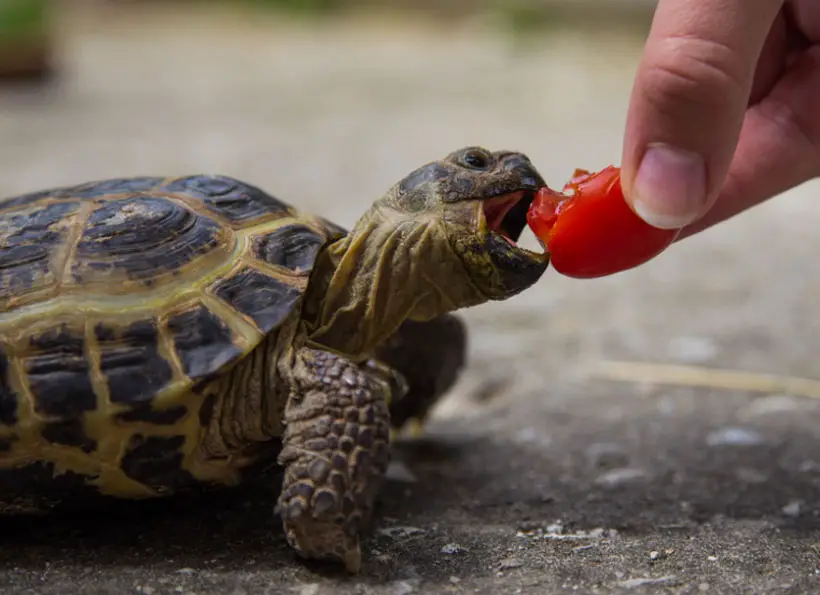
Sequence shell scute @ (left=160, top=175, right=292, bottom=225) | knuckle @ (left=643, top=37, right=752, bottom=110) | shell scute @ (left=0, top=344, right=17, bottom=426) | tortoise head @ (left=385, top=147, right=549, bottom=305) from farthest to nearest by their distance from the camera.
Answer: shell scute @ (left=160, top=175, right=292, bottom=225)
tortoise head @ (left=385, top=147, right=549, bottom=305)
shell scute @ (left=0, top=344, right=17, bottom=426)
knuckle @ (left=643, top=37, right=752, bottom=110)

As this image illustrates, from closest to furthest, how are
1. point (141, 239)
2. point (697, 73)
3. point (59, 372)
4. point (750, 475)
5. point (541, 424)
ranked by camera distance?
point (697, 73), point (59, 372), point (141, 239), point (750, 475), point (541, 424)

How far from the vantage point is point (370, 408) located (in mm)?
1506

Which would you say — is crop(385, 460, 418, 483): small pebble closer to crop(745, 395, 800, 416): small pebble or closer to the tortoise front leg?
the tortoise front leg

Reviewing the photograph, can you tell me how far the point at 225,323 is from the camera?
156 cm

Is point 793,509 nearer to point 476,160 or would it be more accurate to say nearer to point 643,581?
point 643,581

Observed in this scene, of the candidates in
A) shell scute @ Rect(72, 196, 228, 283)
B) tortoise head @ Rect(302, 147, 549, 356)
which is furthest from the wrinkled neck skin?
shell scute @ Rect(72, 196, 228, 283)

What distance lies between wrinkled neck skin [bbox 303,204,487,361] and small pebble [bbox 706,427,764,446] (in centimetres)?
88

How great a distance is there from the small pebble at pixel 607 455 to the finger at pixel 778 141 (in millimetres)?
569

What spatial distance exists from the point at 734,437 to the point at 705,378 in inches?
20.8

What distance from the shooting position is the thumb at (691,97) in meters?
1.21

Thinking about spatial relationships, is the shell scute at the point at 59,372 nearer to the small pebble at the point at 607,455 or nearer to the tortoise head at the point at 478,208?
the tortoise head at the point at 478,208

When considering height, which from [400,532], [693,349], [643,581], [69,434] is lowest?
[693,349]

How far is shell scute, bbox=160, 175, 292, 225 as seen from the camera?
1733mm

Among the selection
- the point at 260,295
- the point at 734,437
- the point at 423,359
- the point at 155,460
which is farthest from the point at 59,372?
the point at 734,437
